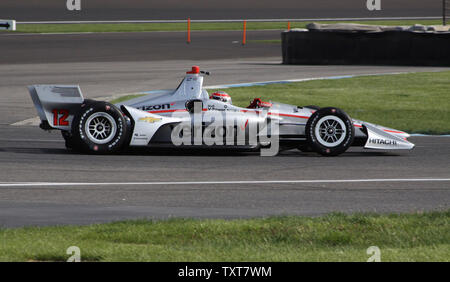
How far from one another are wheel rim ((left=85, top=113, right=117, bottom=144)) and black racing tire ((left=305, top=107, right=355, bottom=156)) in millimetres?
2702

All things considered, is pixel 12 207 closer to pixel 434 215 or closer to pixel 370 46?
pixel 434 215

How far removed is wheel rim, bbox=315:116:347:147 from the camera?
39.3ft

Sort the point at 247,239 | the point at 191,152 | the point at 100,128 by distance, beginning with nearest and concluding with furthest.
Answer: the point at 247,239 < the point at 100,128 < the point at 191,152

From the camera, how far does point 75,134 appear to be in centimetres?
1181

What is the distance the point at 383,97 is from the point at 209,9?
118ft

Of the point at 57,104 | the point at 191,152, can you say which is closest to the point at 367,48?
the point at 191,152

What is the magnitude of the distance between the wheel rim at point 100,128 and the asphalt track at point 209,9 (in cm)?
3409

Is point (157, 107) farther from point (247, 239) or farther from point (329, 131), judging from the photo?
point (247, 239)

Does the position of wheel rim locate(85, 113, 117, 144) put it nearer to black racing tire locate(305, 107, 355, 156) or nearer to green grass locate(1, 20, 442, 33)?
black racing tire locate(305, 107, 355, 156)

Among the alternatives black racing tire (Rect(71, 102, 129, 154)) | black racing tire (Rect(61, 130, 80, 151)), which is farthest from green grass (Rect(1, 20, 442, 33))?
black racing tire (Rect(71, 102, 129, 154))

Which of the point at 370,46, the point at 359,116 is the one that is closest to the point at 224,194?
the point at 359,116

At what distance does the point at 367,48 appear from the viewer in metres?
26.4

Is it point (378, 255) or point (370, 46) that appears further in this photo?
point (370, 46)

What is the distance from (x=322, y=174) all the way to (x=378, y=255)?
4.53 metres
